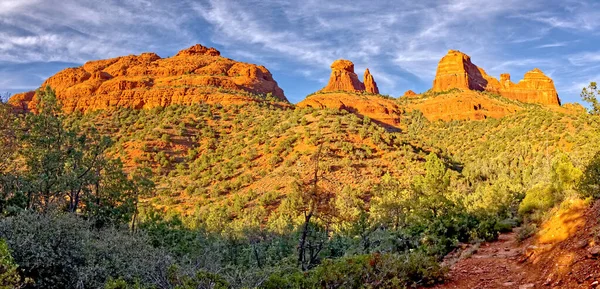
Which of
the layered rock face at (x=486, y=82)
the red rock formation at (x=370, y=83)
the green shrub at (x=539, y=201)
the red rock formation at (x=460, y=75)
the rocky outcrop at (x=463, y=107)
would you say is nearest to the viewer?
the green shrub at (x=539, y=201)

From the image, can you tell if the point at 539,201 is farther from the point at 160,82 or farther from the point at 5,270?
the point at 160,82

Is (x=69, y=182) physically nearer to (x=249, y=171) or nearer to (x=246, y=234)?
(x=246, y=234)

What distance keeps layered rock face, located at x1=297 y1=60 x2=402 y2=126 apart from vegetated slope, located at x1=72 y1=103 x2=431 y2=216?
22492 millimetres

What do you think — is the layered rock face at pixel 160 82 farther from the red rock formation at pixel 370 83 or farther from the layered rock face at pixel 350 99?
the red rock formation at pixel 370 83

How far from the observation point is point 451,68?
110 m

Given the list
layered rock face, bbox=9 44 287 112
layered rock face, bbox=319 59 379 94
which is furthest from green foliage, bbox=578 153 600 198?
layered rock face, bbox=319 59 379 94

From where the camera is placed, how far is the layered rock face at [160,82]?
61.7m

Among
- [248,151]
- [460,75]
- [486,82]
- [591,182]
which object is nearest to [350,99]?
[460,75]

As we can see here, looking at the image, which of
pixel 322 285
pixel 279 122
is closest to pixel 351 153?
pixel 279 122

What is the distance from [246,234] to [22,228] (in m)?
14.6

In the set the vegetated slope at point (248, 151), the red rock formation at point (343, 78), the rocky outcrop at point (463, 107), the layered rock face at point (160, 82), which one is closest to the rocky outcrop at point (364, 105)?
the rocky outcrop at point (463, 107)

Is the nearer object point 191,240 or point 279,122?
point 191,240

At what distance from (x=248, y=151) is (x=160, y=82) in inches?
1353

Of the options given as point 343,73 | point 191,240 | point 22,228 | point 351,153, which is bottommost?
point 191,240
